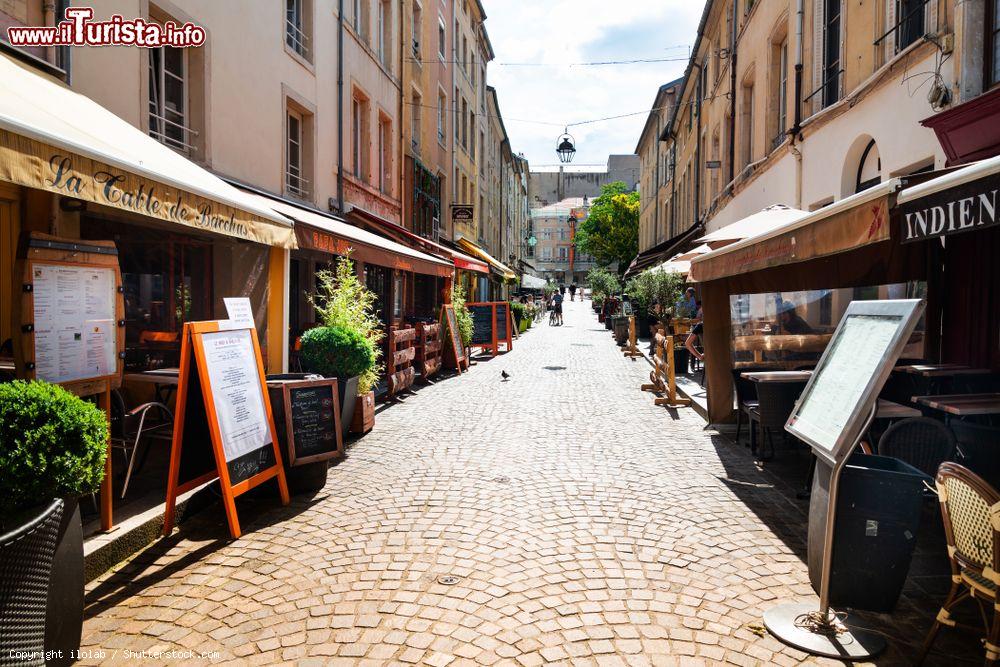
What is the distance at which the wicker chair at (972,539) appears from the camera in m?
2.52

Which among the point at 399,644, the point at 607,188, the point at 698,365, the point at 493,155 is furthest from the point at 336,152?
the point at 607,188

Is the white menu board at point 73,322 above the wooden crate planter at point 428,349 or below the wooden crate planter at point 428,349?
above

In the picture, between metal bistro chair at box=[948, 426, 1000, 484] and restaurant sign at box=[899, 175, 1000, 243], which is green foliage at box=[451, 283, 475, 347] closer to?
metal bistro chair at box=[948, 426, 1000, 484]

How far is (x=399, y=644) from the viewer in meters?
2.96

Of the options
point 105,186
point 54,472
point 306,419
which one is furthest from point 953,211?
point 105,186

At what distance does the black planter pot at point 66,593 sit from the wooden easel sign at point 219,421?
4.17ft

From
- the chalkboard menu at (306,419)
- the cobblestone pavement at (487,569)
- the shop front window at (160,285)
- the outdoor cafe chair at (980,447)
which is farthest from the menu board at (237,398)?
the outdoor cafe chair at (980,447)

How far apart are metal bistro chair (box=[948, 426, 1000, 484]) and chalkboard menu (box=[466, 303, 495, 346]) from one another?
1369cm

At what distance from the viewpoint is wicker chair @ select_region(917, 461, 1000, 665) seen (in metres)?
2.52

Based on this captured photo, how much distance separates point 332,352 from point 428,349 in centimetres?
559

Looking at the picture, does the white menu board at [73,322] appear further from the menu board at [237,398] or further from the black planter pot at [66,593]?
the black planter pot at [66,593]

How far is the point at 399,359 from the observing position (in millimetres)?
10352

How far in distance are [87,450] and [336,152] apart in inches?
463

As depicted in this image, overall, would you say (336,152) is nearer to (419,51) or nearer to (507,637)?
(419,51)
